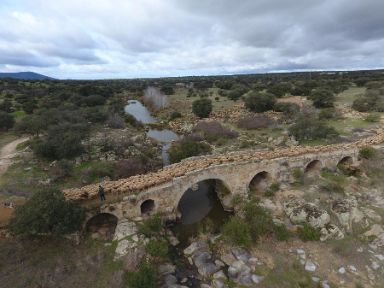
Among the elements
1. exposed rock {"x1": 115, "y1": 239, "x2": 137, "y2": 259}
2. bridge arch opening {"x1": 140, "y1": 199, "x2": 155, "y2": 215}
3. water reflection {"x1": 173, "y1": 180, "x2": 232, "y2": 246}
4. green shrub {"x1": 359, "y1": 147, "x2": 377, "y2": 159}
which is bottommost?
Result: water reflection {"x1": 173, "y1": 180, "x2": 232, "y2": 246}

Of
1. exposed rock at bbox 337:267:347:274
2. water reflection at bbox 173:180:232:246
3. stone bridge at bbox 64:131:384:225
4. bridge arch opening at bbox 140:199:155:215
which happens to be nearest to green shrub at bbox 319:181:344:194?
stone bridge at bbox 64:131:384:225

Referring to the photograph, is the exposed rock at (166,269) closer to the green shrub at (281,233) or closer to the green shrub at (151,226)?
the green shrub at (151,226)

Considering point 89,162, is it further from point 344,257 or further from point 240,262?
point 344,257

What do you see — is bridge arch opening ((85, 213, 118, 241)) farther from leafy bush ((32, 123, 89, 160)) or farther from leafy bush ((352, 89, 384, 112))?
leafy bush ((352, 89, 384, 112))

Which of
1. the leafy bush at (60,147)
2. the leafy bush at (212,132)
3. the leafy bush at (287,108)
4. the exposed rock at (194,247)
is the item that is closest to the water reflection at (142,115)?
the leafy bush at (212,132)

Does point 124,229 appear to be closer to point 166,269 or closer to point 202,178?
point 166,269

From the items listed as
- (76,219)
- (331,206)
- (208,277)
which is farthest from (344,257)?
(76,219)

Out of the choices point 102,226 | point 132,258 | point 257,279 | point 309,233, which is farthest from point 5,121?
point 309,233
